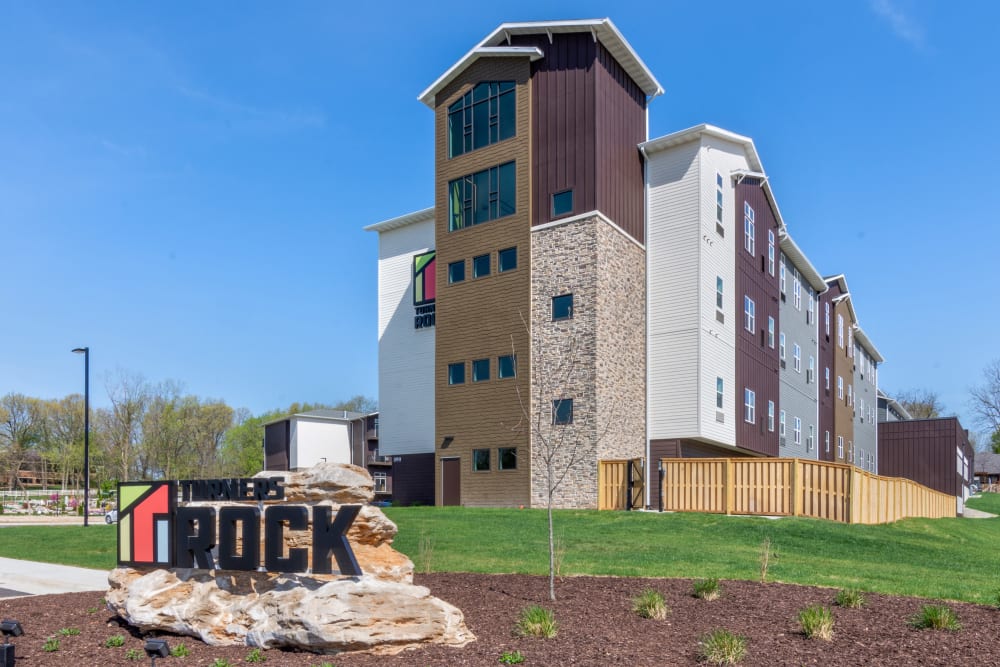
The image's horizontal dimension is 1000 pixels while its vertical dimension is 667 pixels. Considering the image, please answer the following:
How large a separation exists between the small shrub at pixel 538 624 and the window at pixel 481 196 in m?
22.4

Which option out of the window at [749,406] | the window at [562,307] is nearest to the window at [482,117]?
the window at [562,307]

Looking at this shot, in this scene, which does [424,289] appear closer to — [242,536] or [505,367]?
[505,367]

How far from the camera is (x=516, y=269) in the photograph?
30.0m

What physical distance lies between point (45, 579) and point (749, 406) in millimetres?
25485

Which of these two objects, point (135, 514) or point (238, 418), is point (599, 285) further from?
point (238, 418)

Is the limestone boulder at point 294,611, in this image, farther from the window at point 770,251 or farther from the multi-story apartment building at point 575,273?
the window at point 770,251

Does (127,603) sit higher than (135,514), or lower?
lower

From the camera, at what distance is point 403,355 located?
36.1 metres

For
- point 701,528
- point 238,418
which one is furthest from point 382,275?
point 238,418

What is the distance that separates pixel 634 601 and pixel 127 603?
590 cm

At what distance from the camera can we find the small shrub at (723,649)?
7.79 m

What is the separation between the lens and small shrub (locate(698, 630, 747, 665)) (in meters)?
7.79

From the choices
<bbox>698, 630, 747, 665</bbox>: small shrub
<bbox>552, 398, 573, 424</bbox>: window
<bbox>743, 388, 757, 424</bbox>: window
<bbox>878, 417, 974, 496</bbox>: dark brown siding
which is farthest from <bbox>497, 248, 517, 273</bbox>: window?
<bbox>878, 417, 974, 496</bbox>: dark brown siding

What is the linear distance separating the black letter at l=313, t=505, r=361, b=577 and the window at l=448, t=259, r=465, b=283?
896 inches
